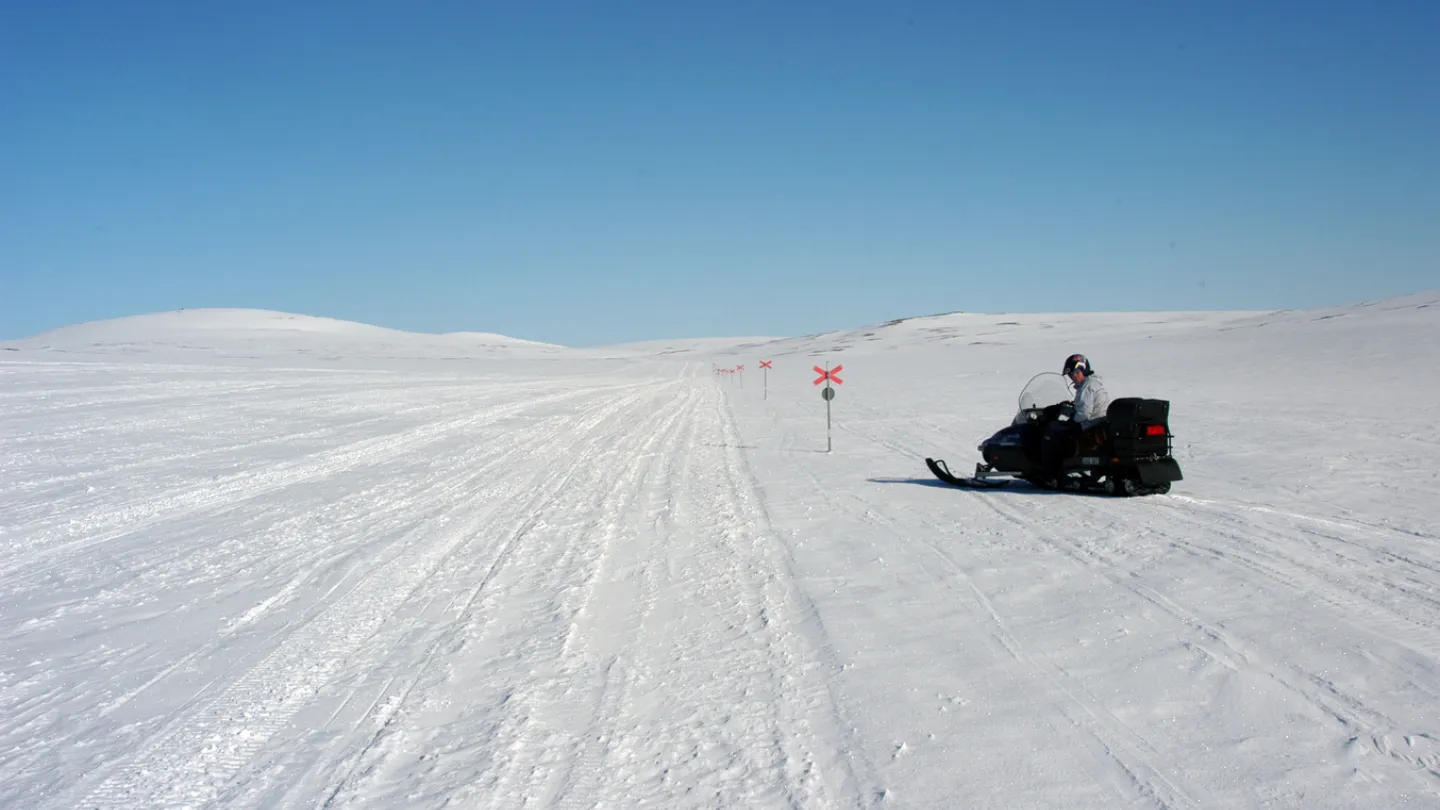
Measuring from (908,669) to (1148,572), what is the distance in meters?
3.29

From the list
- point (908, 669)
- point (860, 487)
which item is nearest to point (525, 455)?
point (860, 487)

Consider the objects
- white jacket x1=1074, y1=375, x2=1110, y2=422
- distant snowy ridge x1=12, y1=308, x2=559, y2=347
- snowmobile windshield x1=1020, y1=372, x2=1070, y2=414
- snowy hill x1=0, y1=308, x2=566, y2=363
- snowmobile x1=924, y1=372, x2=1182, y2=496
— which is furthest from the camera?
distant snowy ridge x1=12, y1=308, x2=559, y2=347

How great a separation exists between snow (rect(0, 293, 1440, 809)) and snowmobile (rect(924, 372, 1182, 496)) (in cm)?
36

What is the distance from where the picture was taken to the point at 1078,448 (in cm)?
1253

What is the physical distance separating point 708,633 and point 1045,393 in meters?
8.20

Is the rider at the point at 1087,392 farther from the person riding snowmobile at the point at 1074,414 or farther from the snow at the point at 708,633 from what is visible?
the snow at the point at 708,633

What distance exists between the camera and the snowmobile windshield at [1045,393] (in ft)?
44.4

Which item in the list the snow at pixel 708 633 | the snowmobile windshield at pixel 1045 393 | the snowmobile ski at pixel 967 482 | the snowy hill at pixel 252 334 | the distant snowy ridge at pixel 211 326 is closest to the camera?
the snow at pixel 708 633

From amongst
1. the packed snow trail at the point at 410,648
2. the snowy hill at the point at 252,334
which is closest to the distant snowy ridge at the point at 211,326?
the snowy hill at the point at 252,334

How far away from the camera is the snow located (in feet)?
15.1

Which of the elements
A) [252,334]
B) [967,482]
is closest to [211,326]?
[252,334]

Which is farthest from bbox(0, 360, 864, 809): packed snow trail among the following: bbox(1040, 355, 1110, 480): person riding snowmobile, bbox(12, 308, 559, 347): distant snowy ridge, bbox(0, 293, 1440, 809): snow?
bbox(12, 308, 559, 347): distant snowy ridge

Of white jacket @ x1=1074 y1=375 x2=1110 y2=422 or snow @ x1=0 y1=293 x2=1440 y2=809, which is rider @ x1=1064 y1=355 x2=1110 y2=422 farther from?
snow @ x1=0 y1=293 x2=1440 y2=809

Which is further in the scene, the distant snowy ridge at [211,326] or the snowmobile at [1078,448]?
the distant snowy ridge at [211,326]
